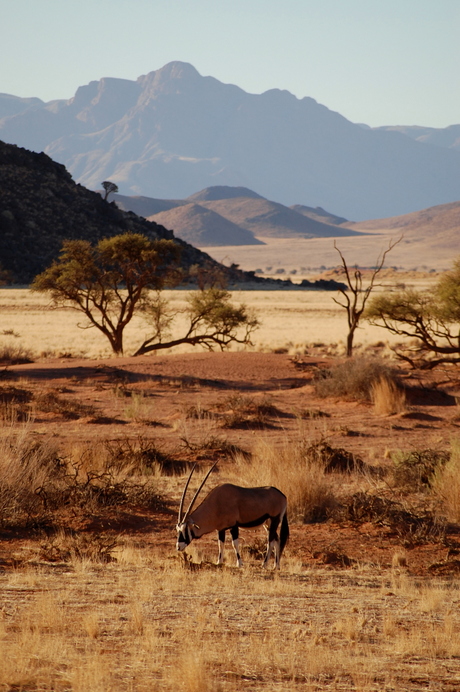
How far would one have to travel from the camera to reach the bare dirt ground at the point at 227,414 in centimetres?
938

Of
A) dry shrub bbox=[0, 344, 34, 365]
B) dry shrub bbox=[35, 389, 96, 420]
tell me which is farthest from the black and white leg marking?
dry shrub bbox=[0, 344, 34, 365]

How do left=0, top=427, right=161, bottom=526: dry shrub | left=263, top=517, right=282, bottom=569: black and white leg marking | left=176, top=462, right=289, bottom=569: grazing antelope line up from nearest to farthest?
left=176, top=462, right=289, bottom=569: grazing antelope → left=263, top=517, right=282, bottom=569: black and white leg marking → left=0, top=427, right=161, bottom=526: dry shrub

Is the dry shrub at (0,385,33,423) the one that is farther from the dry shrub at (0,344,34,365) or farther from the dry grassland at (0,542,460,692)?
the dry grassland at (0,542,460,692)

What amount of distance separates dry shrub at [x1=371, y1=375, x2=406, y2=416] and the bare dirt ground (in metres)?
0.32

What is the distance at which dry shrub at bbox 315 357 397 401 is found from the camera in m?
21.4

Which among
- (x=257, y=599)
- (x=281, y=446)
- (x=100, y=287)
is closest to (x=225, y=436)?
(x=281, y=446)

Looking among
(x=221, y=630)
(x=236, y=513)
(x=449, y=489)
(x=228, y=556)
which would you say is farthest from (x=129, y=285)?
(x=221, y=630)

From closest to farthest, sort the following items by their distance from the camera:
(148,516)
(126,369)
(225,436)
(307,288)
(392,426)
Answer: (148,516)
(225,436)
(392,426)
(126,369)
(307,288)

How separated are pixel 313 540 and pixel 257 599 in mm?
3003

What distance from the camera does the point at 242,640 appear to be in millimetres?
5398

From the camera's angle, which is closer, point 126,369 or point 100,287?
point 126,369

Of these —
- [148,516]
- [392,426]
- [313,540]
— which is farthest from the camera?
[392,426]

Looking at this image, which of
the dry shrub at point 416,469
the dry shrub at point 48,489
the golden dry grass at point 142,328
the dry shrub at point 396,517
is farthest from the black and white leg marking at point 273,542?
the golden dry grass at point 142,328

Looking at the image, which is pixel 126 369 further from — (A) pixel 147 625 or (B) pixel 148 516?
(A) pixel 147 625
